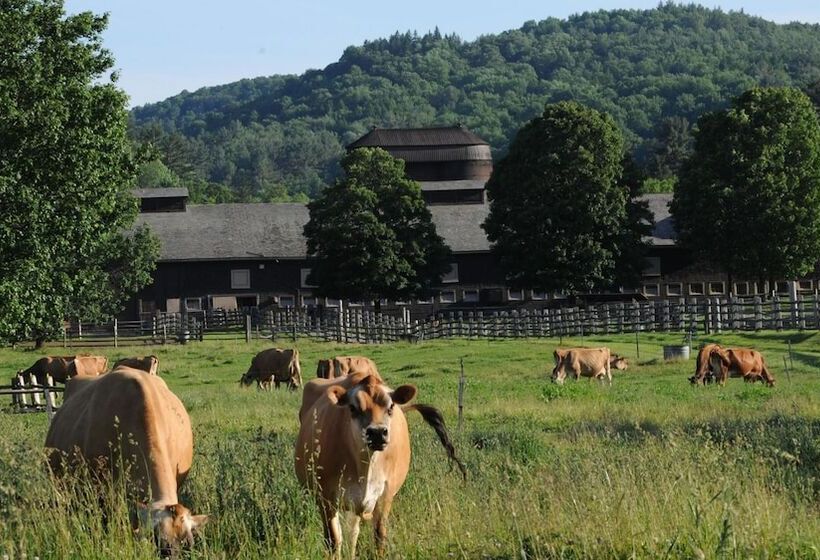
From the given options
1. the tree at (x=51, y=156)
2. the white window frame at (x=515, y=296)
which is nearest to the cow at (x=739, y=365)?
the tree at (x=51, y=156)

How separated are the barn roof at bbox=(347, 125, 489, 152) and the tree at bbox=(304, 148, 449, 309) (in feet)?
122

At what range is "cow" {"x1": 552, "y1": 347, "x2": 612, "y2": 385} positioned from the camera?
3238cm

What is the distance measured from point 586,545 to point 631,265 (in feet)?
173

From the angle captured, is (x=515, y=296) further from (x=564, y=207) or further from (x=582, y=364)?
(x=582, y=364)

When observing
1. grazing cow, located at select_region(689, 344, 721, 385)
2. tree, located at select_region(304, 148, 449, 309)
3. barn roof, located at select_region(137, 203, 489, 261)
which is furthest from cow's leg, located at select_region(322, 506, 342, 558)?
barn roof, located at select_region(137, 203, 489, 261)

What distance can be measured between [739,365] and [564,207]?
30538 mm

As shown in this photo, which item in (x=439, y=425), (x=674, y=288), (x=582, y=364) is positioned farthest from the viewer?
(x=674, y=288)

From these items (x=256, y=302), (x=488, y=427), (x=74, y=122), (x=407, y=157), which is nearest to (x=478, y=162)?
(x=407, y=157)

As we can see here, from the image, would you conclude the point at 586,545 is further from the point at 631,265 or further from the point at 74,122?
the point at 631,265

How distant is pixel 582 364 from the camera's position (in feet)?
107

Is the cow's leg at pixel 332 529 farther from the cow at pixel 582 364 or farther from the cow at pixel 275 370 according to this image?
the cow at pixel 275 370

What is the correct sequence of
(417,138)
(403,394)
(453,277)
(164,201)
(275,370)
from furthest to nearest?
(417,138) → (164,201) → (453,277) → (275,370) → (403,394)

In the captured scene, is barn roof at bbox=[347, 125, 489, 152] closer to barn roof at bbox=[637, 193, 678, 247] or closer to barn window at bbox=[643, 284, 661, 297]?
barn roof at bbox=[637, 193, 678, 247]

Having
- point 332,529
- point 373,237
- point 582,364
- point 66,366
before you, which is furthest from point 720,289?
point 332,529
